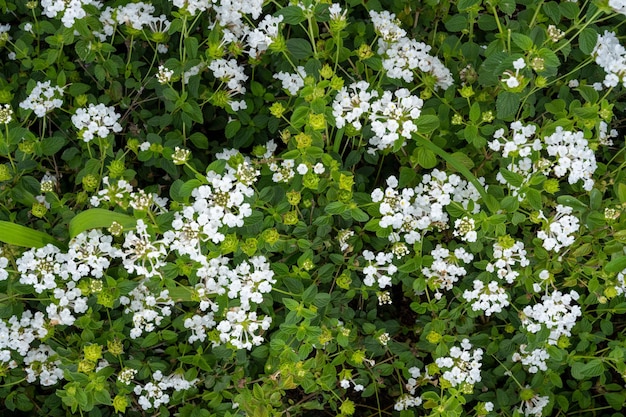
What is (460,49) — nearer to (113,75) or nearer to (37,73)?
(113,75)

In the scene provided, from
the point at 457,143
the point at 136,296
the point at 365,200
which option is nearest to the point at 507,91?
the point at 457,143

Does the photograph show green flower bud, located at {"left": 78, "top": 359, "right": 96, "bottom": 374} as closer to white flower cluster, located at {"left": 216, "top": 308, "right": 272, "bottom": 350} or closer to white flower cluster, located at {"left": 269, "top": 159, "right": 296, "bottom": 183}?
white flower cluster, located at {"left": 216, "top": 308, "right": 272, "bottom": 350}

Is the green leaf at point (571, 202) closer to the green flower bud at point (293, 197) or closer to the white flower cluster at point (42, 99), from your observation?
the green flower bud at point (293, 197)

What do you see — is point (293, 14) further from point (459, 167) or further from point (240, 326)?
point (240, 326)

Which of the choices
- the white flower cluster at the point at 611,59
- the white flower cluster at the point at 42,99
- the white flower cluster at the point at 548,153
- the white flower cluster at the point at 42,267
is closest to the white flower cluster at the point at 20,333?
the white flower cluster at the point at 42,267

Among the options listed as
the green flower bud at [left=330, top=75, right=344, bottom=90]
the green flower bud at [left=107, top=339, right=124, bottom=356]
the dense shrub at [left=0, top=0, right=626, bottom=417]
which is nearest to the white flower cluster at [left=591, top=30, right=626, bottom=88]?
the dense shrub at [left=0, top=0, right=626, bottom=417]
